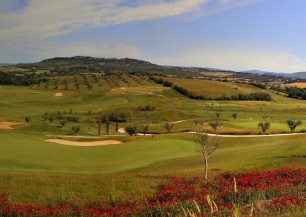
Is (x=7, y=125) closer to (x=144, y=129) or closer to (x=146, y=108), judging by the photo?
(x=144, y=129)

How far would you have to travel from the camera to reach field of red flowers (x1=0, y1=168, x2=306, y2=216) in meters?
10.9

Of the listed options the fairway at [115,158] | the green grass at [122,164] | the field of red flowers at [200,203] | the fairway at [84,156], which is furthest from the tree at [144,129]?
the field of red flowers at [200,203]

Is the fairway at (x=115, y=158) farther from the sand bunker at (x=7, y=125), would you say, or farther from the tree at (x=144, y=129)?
the tree at (x=144, y=129)

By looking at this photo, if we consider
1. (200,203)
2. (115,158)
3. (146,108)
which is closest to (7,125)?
(146,108)

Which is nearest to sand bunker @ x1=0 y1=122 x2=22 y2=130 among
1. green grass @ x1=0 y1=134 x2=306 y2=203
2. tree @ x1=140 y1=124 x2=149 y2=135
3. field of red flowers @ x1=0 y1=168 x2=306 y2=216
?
tree @ x1=140 y1=124 x2=149 y2=135

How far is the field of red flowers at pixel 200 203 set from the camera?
1088 cm

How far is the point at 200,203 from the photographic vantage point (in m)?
12.6

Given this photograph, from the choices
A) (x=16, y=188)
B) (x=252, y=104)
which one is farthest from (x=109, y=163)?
(x=252, y=104)

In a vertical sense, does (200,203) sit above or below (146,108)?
above

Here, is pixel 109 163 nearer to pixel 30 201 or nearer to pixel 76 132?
pixel 30 201

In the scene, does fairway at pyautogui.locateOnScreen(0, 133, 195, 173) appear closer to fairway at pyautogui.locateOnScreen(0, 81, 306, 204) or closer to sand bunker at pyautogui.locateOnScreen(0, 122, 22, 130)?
fairway at pyautogui.locateOnScreen(0, 81, 306, 204)

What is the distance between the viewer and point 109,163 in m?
34.5

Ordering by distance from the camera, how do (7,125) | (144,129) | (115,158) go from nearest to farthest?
(115,158) → (144,129) → (7,125)

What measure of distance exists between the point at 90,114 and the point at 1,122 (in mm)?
31423
